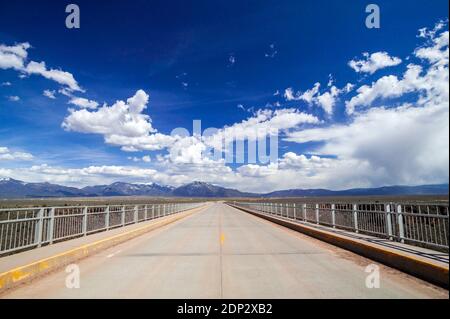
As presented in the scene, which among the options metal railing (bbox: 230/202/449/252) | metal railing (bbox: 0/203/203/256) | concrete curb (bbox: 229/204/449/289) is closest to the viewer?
concrete curb (bbox: 229/204/449/289)

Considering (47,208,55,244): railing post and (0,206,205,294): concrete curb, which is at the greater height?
(47,208,55,244): railing post

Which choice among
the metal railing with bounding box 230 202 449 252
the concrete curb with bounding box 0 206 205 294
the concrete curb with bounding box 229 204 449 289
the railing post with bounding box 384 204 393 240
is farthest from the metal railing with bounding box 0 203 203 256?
the railing post with bounding box 384 204 393 240

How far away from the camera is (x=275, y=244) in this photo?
13305 millimetres

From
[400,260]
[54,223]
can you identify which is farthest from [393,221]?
[54,223]

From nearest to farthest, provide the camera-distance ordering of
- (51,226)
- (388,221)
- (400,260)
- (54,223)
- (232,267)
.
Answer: (400,260) → (232,267) → (388,221) → (51,226) → (54,223)

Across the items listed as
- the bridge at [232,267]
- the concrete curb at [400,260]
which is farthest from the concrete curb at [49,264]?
the concrete curb at [400,260]

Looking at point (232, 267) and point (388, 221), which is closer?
point (232, 267)

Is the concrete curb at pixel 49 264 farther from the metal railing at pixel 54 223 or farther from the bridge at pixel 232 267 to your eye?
the metal railing at pixel 54 223

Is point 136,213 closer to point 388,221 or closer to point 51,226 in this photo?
point 51,226

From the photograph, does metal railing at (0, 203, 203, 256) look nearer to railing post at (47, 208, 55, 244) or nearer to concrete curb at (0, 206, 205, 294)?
railing post at (47, 208, 55, 244)

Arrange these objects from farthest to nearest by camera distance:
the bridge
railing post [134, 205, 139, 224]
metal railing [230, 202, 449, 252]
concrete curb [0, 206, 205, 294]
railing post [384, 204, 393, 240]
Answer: railing post [134, 205, 139, 224]
railing post [384, 204, 393, 240]
metal railing [230, 202, 449, 252]
concrete curb [0, 206, 205, 294]
the bridge

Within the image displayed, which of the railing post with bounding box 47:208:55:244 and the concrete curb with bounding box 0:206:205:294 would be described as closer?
the concrete curb with bounding box 0:206:205:294
